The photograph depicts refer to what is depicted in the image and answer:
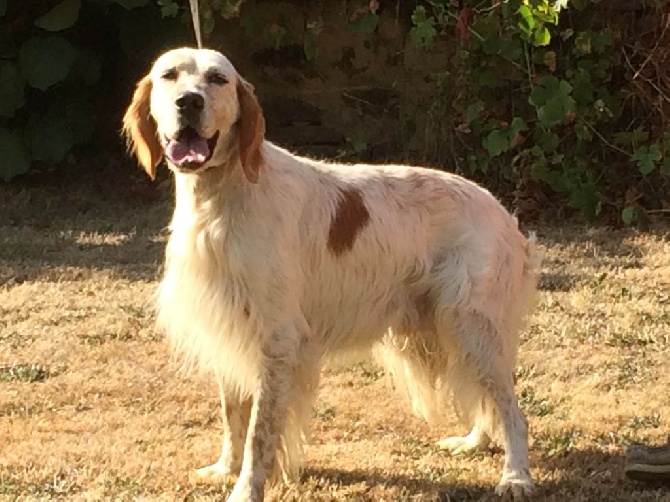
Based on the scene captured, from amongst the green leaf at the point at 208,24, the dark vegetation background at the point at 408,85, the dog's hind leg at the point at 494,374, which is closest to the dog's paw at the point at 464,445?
the dog's hind leg at the point at 494,374

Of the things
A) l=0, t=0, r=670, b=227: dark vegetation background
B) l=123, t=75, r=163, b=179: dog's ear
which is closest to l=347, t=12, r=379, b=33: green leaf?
l=0, t=0, r=670, b=227: dark vegetation background

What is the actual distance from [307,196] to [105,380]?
158 cm

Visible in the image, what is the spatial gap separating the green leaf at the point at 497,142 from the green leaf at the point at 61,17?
3.07m

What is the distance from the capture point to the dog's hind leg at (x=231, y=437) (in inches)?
158

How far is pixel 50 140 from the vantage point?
902cm

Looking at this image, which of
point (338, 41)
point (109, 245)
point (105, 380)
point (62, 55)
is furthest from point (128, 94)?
point (105, 380)

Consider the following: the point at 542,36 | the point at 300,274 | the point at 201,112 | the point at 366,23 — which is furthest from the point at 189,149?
the point at 366,23

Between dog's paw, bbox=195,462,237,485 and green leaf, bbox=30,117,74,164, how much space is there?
534 centimetres

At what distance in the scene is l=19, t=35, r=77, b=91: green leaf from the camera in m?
8.83

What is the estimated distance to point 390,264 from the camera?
400 cm

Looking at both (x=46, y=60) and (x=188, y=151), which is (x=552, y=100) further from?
(x=188, y=151)

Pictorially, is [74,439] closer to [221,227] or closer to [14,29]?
[221,227]

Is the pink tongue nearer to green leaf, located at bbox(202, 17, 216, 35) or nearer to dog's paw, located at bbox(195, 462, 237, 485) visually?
dog's paw, located at bbox(195, 462, 237, 485)

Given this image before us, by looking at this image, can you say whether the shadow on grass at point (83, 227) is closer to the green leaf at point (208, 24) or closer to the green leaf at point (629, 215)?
the green leaf at point (208, 24)
